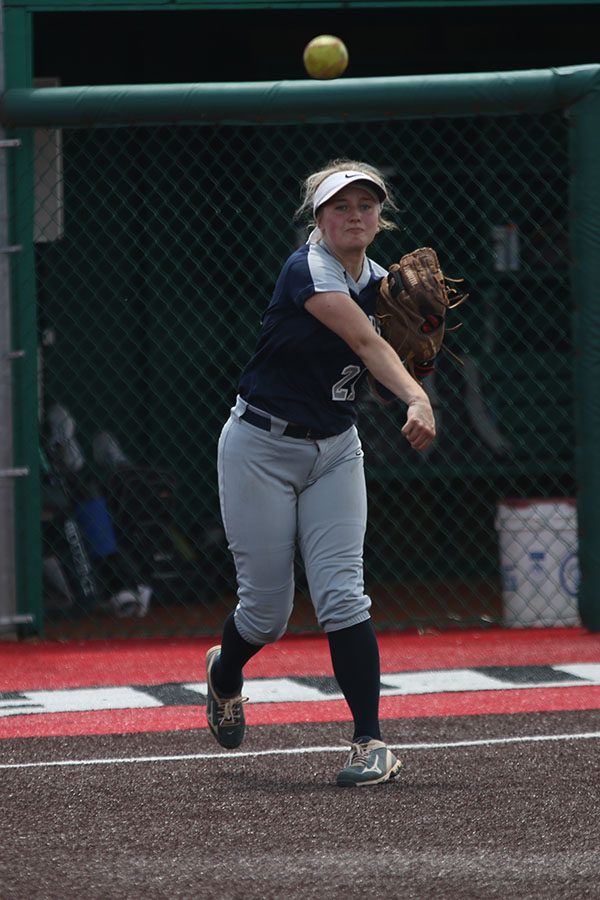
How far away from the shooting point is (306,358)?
5055 millimetres

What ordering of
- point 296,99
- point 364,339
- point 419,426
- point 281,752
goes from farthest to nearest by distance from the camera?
point 296,99
point 281,752
point 364,339
point 419,426

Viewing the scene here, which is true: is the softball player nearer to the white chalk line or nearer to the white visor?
the white visor

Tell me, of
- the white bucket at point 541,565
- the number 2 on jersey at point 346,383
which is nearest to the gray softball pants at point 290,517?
the number 2 on jersey at point 346,383

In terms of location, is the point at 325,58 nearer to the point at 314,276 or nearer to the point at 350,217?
the point at 350,217

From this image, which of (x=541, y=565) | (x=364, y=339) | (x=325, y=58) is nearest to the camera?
(x=364, y=339)

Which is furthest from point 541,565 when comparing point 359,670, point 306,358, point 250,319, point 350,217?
point 350,217

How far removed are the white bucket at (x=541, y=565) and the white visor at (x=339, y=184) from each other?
414 centimetres

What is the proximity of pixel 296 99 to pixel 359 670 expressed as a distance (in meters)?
3.98

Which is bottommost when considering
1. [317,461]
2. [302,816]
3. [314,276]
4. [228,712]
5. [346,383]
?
[302,816]

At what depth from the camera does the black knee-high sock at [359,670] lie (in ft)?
16.7

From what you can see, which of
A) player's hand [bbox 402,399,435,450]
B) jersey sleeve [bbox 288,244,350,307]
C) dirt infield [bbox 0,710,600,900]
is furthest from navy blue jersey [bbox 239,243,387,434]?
dirt infield [bbox 0,710,600,900]

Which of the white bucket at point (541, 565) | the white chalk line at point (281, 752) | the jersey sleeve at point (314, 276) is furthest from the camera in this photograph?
the white bucket at point (541, 565)

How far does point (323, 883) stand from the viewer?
3869 millimetres

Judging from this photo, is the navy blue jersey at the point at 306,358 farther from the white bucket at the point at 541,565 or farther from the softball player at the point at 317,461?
the white bucket at the point at 541,565
